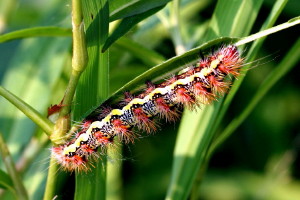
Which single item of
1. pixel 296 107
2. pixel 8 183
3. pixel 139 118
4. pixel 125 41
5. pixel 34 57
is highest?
pixel 296 107

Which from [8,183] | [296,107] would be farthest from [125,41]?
[296,107]

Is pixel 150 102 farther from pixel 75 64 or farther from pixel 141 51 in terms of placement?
pixel 141 51

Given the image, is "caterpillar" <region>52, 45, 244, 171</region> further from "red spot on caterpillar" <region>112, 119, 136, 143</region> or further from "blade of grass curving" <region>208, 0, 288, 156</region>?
"blade of grass curving" <region>208, 0, 288, 156</region>

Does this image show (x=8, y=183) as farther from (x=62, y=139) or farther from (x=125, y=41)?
(x=125, y=41)

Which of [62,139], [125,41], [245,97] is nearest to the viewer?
[62,139]

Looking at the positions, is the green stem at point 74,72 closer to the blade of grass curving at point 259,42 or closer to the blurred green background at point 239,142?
the blade of grass curving at point 259,42

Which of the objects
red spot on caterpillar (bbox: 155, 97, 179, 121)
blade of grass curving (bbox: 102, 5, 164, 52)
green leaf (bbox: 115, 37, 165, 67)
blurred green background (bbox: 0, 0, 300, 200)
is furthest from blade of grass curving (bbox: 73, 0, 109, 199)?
blurred green background (bbox: 0, 0, 300, 200)

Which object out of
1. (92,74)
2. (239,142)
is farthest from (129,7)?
(239,142)
